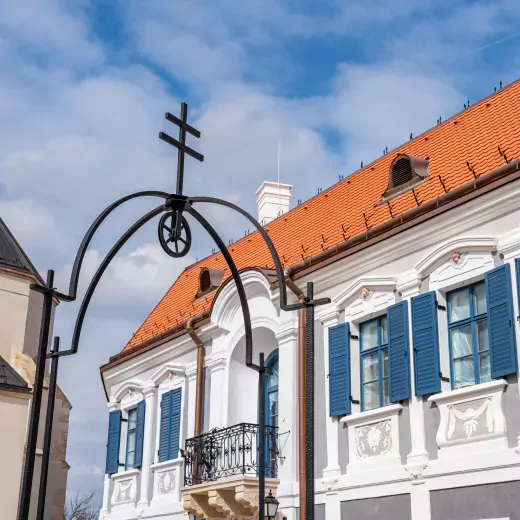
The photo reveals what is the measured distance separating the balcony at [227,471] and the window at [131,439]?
3841 millimetres

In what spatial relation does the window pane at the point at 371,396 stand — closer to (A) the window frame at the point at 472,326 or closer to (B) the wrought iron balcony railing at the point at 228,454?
(A) the window frame at the point at 472,326

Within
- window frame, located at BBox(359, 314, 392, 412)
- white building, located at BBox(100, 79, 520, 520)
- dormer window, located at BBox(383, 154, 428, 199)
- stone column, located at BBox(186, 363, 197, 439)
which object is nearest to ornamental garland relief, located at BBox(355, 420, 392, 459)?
white building, located at BBox(100, 79, 520, 520)

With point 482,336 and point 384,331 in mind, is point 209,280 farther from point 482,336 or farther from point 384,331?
point 482,336

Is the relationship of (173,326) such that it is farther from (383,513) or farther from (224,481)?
(383,513)

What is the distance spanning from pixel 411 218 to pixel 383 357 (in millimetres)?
2281

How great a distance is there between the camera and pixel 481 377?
486 inches

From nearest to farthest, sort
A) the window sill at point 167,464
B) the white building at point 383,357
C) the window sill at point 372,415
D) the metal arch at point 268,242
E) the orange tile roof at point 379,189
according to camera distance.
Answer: the metal arch at point 268,242, the white building at point 383,357, the window sill at point 372,415, the orange tile roof at point 379,189, the window sill at point 167,464

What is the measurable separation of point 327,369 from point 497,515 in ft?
14.1

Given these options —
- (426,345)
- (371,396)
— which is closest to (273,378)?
(371,396)

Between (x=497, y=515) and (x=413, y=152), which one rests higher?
(x=413, y=152)

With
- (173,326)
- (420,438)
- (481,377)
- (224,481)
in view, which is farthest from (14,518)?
(481,377)

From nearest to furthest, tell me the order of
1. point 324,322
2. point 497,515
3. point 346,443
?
point 497,515 < point 346,443 < point 324,322

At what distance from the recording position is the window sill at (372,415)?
1348 centimetres

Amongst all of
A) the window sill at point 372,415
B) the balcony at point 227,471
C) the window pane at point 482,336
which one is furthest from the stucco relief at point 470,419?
the balcony at point 227,471
